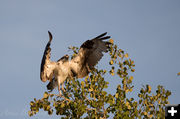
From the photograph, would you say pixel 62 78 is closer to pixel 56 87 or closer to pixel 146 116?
pixel 56 87

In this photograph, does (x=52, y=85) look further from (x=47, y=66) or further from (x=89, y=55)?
(x=89, y=55)

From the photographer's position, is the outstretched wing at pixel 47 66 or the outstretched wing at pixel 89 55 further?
the outstretched wing at pixel 89 55

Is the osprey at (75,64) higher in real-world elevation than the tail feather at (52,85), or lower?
higher

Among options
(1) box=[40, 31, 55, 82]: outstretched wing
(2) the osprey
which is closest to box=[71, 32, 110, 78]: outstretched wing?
(2) the osprey

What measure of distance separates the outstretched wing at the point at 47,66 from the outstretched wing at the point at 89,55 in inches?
27.9

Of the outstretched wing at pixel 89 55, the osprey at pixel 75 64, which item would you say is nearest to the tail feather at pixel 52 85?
the osprey at pixel 75 64

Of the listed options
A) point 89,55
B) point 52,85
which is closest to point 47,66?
point 52,85

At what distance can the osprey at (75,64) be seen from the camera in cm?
1045

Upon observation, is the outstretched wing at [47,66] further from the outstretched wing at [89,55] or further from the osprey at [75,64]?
the outstretched wing at [89,55]

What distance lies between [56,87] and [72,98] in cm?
65

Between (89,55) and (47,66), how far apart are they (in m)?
1.38

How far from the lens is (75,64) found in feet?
35.3

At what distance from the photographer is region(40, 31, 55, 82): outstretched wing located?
10245mm

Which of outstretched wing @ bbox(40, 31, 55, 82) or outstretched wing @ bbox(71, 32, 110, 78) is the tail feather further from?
outstretched wing @ bbox(71, 32, 110, 78)
